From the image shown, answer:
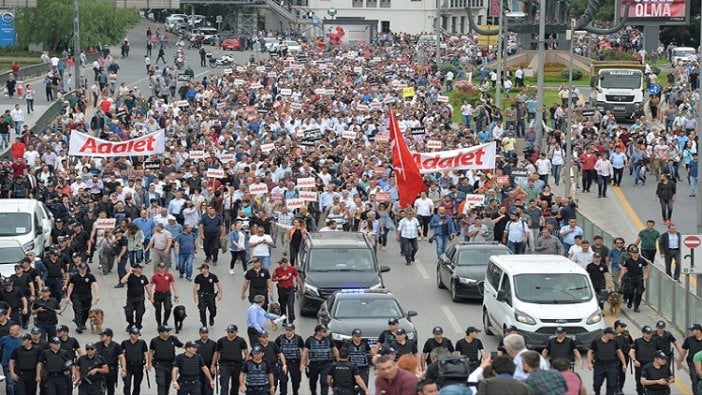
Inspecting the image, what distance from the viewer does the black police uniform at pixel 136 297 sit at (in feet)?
85.1

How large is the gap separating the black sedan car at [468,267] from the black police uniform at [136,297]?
5.93m

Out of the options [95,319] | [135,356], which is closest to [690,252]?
[135,356]

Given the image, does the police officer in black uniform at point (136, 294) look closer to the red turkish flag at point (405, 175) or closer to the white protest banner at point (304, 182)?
the red turkish flag at point (405, 175)

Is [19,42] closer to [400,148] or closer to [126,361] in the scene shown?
[400,148]

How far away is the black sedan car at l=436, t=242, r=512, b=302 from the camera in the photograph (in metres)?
28.9

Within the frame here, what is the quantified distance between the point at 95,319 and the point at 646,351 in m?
9.17

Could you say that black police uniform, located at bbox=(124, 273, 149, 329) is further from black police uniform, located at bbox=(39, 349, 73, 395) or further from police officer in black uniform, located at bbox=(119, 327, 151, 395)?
black police uniform, located at bbox=(39, 349, 73, 395)

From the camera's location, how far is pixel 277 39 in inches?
4294

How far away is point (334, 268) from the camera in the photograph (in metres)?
27.8

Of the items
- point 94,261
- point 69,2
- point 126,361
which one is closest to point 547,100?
point 69,2

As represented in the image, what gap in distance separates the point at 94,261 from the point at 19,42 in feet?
194

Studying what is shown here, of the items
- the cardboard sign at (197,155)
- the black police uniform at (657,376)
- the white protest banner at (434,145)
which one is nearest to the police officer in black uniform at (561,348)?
the black police uniform at (657,376)

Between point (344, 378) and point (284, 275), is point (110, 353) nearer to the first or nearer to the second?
point (344, 378)

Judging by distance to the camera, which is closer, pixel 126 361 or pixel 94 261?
pixel 126 361
